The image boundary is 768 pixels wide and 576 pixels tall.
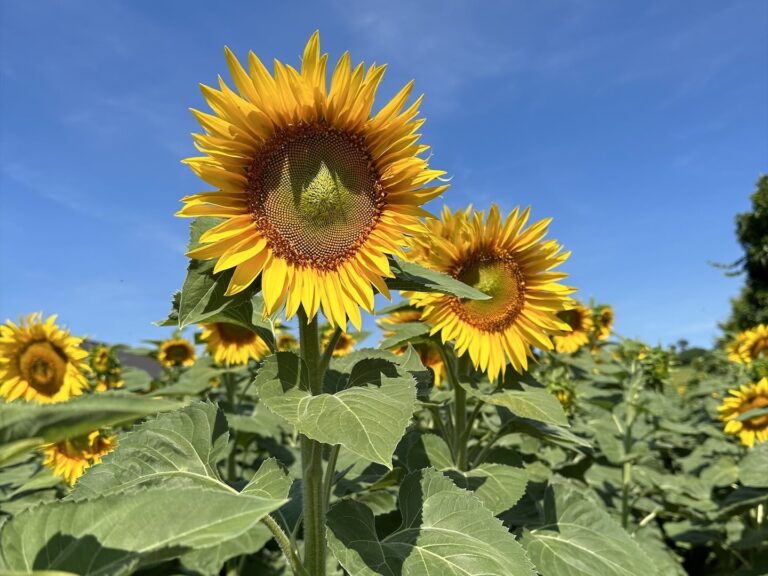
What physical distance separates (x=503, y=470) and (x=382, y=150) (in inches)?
49.3

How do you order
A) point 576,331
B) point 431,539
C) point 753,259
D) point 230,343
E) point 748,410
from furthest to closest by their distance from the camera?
point 753,259 → point 576,331 → point 230,343 → point 748,410 → point 431,539

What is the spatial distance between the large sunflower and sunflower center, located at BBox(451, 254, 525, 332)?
31.4 inches

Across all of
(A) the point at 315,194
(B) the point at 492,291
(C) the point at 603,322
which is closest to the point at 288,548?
(A) the point at 315,194

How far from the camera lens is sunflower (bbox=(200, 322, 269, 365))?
17.5ft

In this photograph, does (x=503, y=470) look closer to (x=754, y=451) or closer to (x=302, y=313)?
(x=302, y=313)

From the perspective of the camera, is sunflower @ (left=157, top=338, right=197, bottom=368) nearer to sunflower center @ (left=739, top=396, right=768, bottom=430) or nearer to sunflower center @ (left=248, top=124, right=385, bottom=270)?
sunflower center @ (left=248, top=124, right=385, bottom=270)

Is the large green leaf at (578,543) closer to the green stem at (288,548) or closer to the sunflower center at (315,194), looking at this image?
the green stem at (288,548)

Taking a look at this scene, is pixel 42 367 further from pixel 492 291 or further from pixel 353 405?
pixel 353 405

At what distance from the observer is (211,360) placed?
5.37 meters

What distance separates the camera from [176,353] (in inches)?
274

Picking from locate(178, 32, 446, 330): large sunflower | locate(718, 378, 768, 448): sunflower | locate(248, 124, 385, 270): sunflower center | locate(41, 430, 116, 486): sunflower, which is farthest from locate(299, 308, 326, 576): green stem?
locate(718, 378, 768, 448): sunflower

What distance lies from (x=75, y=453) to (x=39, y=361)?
3.88 ft

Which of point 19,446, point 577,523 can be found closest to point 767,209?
point 577,523

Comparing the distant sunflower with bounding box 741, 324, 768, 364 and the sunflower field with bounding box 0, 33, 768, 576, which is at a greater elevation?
the distant sunflower with bounding box 741, 324, 768, 364
